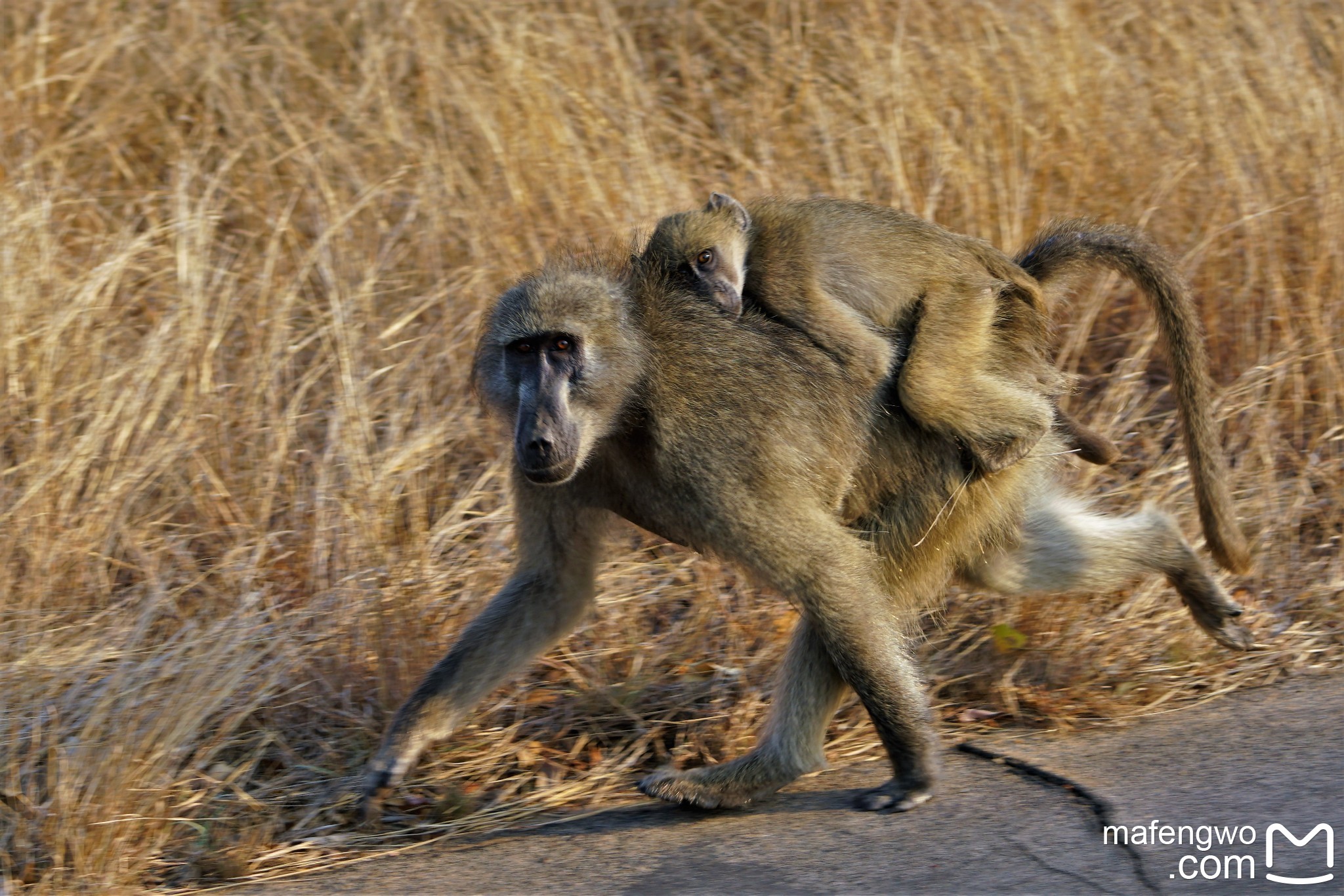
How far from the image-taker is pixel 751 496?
2.72 m

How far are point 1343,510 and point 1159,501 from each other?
0.51 m

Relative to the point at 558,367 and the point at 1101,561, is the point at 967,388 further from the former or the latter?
the point at 558,367

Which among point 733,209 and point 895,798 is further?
point 733,209

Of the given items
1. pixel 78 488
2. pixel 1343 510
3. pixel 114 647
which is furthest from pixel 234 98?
pixel 1343 510

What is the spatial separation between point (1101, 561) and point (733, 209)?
1.15 metres

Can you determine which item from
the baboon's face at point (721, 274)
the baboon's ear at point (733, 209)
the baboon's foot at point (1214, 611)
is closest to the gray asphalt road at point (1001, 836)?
the baboon's foot at point (1214, 611)

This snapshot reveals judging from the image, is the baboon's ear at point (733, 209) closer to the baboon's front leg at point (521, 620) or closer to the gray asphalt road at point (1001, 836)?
the baboon's front leg at point (521, 620)

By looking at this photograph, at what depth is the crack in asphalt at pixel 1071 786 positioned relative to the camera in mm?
2543

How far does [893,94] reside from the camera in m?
5.18

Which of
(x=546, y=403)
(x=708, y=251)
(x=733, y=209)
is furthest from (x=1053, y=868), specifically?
(x=733, y=209)

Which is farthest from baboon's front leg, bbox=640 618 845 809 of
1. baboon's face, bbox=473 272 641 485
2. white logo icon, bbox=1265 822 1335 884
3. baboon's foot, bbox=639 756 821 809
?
white logo icon, bbox=1265 822 1335 884

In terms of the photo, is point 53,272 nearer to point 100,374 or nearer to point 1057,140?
point 100,374

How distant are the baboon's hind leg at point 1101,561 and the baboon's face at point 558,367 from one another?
3.13ft

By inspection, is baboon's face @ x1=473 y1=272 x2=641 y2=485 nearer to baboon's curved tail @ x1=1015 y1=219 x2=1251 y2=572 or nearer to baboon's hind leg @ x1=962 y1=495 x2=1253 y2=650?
baboon's hind leg @ x1=962 y1=495 x2=1253 y2=650
